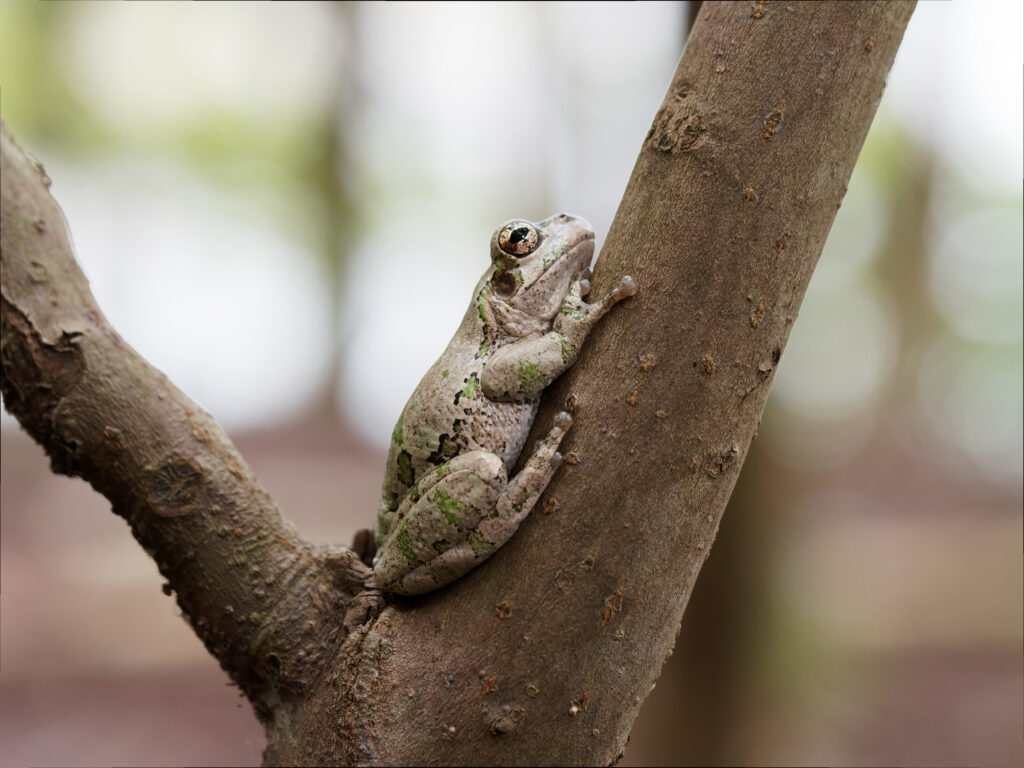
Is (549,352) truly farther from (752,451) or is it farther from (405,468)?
(752,451)

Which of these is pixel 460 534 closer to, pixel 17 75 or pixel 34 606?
pixel 34 606

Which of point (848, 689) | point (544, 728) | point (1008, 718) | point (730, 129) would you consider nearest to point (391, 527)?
point (544, 728)

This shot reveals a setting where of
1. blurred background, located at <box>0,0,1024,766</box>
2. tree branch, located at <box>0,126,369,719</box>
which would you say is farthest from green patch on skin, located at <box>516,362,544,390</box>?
blurred background, located at <box>0,0,1024,766</box>

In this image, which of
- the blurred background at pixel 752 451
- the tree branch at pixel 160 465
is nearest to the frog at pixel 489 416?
the tree branch at pixel 160 465

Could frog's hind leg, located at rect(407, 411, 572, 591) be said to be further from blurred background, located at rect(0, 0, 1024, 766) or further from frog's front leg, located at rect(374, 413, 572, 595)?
blurred background, located at rect(0, 0, 1024, 766)

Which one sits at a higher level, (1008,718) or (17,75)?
(17,75)

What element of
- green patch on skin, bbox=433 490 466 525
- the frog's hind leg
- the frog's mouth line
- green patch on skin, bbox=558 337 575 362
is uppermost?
the frog's mouth line
